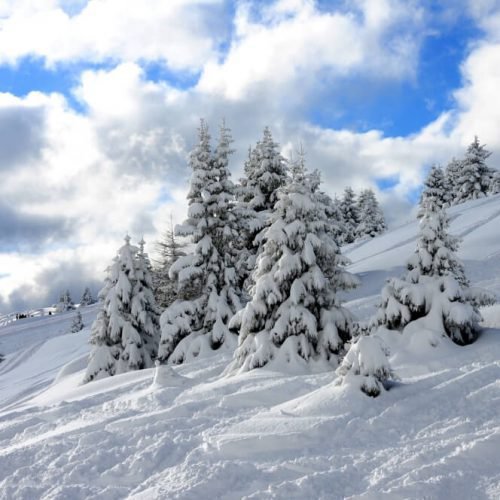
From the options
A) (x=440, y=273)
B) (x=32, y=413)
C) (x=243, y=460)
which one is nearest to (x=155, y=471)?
(x=243, y=460)

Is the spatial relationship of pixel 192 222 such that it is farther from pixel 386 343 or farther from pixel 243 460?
pixel 243 460

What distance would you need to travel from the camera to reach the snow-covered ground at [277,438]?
684 centimetres

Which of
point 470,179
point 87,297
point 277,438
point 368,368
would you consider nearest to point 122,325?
point 368,368

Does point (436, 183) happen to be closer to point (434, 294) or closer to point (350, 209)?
point (350, 209)

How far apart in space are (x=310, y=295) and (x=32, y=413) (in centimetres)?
840

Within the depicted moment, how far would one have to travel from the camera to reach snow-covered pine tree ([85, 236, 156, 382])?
22328mm

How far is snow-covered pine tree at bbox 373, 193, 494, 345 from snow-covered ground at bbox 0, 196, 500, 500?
51 centimetres

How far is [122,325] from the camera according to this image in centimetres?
2253

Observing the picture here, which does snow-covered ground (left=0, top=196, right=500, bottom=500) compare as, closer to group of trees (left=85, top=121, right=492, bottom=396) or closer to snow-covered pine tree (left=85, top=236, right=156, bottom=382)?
group of trees (left=85, top=121, right=492, bottom=396)

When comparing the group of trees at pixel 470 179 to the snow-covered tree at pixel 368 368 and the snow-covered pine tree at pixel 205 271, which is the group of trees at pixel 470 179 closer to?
the snow-covered pine tree at pixel 205 271

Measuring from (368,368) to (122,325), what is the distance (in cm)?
1519

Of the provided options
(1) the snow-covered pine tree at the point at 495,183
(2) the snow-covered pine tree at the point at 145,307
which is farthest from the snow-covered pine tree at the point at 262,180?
(1) the snow-covered pine tree at the point at 495,183

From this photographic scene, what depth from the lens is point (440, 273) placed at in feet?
45.7

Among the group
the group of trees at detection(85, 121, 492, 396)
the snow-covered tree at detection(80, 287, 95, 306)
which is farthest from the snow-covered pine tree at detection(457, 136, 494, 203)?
the snow-covered tree at detection(80, 287, 95, 306)
